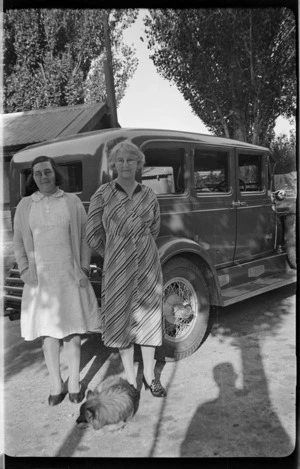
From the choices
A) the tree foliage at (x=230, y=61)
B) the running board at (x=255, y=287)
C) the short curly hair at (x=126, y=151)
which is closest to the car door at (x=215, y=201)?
the running board at (x=255, y=287)

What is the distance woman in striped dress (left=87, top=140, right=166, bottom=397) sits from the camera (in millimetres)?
2973

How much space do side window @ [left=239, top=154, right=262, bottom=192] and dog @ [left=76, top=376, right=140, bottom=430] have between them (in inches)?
82.8

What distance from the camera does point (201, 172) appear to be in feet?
12.0

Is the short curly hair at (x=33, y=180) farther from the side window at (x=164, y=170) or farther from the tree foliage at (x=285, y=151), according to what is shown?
the tree foliage at (x=285, y=151)

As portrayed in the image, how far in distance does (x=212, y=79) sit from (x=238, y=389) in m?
2.17

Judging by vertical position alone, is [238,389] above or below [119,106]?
below

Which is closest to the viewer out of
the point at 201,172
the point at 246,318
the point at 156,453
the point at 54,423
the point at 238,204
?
the point at 156,453

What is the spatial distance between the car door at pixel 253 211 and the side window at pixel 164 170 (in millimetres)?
637

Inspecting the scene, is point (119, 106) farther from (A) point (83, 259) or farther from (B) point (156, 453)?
(B) point (156, 453)

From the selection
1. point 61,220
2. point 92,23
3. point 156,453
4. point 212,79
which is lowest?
point 156,453

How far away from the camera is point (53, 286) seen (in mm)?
2938

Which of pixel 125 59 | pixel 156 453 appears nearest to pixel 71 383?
pixel 156 453

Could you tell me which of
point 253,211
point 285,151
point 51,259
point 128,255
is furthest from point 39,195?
point 253,211

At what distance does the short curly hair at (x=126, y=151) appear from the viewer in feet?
9.70
